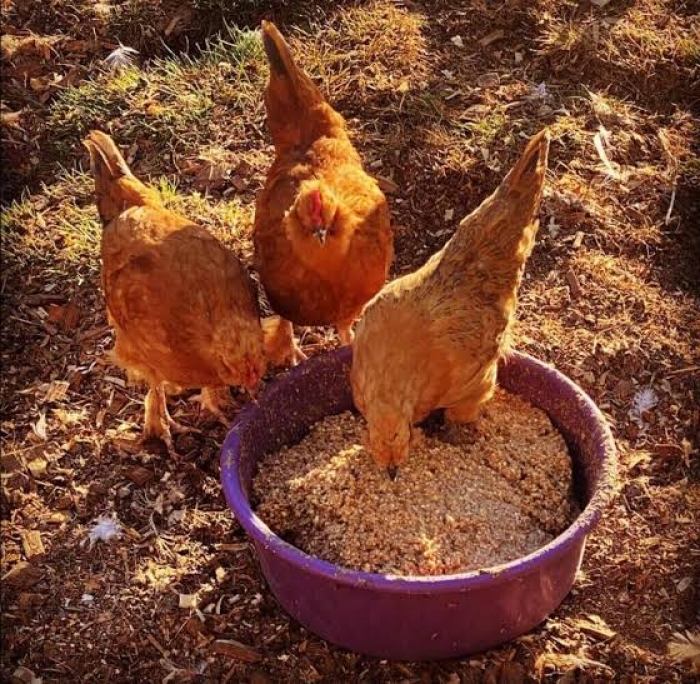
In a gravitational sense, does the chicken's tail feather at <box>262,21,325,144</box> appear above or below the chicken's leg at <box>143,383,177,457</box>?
above

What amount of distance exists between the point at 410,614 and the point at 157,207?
194 cm

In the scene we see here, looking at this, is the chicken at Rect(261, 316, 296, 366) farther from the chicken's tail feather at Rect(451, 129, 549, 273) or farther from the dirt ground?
the chicken's tail feather at Rect(451, 129, 549, 273)

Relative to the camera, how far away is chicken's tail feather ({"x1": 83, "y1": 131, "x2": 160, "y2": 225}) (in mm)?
3732

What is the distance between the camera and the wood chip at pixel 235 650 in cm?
307

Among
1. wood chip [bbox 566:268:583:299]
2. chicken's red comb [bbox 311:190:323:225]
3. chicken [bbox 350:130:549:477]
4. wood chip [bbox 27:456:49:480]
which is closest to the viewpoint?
chicken [bbox 350:130:549:477]

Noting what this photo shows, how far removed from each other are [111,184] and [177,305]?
761 mm

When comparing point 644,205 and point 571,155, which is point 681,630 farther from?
point 571,155

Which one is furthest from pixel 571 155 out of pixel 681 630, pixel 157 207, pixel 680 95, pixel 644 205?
pixel 681 630

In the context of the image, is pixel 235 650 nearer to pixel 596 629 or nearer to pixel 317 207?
pixel 596 629

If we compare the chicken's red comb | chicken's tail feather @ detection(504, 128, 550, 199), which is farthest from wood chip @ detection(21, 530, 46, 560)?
chicken's tail feather @ detection(504, 128, 550, 199)

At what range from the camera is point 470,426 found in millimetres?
3510

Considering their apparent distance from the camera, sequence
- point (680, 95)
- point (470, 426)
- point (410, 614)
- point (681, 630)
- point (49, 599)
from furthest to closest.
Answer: point (680, 95), point (470, 426), point (49, 599), point (681, 630), point (410, 614)

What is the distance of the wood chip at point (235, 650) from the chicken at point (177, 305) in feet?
2.98

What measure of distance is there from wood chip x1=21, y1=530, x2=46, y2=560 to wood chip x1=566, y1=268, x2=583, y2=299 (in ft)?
8.12
